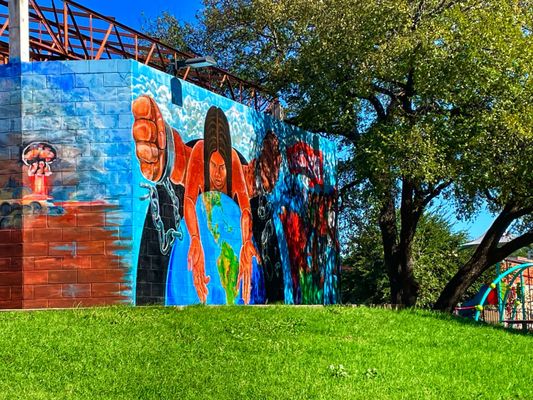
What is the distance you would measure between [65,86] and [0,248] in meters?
3.23

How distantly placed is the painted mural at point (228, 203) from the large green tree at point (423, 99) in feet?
5.27

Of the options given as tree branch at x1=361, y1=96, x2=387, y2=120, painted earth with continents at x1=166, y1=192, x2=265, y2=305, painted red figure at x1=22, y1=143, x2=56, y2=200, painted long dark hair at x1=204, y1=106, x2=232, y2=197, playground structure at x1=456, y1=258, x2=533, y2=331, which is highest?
tree branch at x1=361, y1=96, x2=387, y2=120

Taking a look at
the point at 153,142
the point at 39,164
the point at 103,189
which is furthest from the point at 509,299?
the point at 39,164

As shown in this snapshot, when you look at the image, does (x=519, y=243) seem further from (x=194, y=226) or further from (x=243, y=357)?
(x=243, y=357)

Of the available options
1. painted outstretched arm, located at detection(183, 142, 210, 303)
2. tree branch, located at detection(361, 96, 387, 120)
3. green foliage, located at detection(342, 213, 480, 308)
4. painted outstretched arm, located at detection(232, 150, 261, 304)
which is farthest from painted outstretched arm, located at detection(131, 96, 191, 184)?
green foliage, located at detection(342, 213, 480, 308)

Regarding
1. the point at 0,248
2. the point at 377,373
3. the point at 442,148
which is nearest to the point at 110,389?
the point at 377,373

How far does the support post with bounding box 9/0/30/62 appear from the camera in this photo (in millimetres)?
13703

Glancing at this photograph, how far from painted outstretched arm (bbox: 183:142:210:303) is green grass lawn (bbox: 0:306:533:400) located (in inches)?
100

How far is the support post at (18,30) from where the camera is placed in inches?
539

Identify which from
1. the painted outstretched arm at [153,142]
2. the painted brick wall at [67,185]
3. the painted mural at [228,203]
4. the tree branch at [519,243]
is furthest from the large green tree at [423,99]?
the painted brick wall at [67,185]

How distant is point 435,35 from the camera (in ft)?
56.9

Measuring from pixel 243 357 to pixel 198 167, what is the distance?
7.01m

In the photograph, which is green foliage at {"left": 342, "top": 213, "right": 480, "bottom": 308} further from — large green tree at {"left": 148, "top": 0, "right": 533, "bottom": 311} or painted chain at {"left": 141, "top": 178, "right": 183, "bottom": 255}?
painted chain at {"left": 141, "top": 178, "right": 183, "bottom": 255}

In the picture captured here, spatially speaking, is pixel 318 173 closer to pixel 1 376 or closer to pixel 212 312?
pixel 212 312
